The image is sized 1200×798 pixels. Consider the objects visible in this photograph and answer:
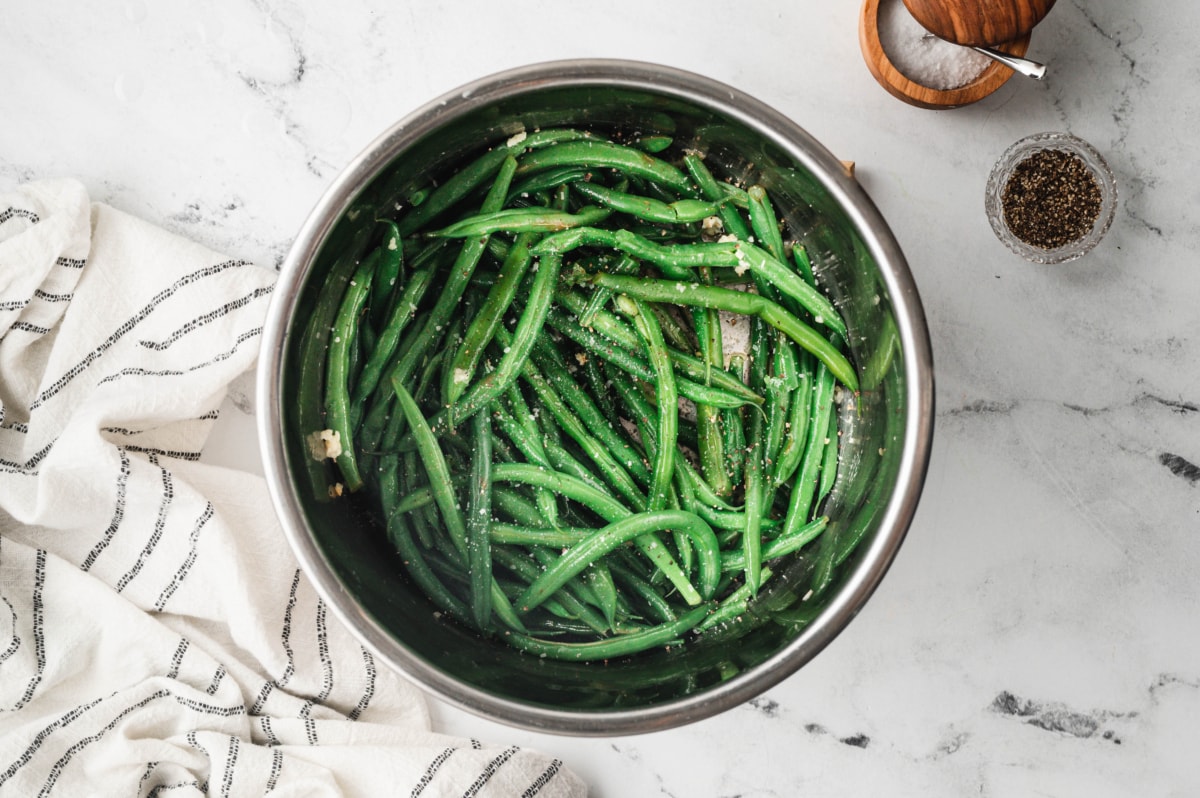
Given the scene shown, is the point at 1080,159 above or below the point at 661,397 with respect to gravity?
above

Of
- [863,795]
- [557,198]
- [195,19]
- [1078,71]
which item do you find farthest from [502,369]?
[1078,71]

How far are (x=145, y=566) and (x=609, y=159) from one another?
3.55 feet

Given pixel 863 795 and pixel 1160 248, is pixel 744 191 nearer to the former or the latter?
pixel 1160 248

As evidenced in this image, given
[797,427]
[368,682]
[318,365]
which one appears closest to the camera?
[318,365]

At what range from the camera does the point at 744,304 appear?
1494mm

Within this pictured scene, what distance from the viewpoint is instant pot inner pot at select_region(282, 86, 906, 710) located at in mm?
1332

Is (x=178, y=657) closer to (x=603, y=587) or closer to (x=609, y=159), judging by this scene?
(x=603, y=587)

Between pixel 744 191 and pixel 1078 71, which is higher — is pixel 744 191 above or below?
below

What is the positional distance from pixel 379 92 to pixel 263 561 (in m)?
0.88

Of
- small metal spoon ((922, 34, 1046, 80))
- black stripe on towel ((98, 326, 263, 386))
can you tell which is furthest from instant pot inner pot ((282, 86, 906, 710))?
small metal spoon ((922, 34, 1046, 80))

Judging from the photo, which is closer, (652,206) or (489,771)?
(652,206)

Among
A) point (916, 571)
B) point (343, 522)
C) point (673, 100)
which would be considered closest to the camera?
point (673, 100)

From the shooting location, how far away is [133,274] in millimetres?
1599

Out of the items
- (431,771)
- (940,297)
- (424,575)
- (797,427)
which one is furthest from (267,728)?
(940,297)
